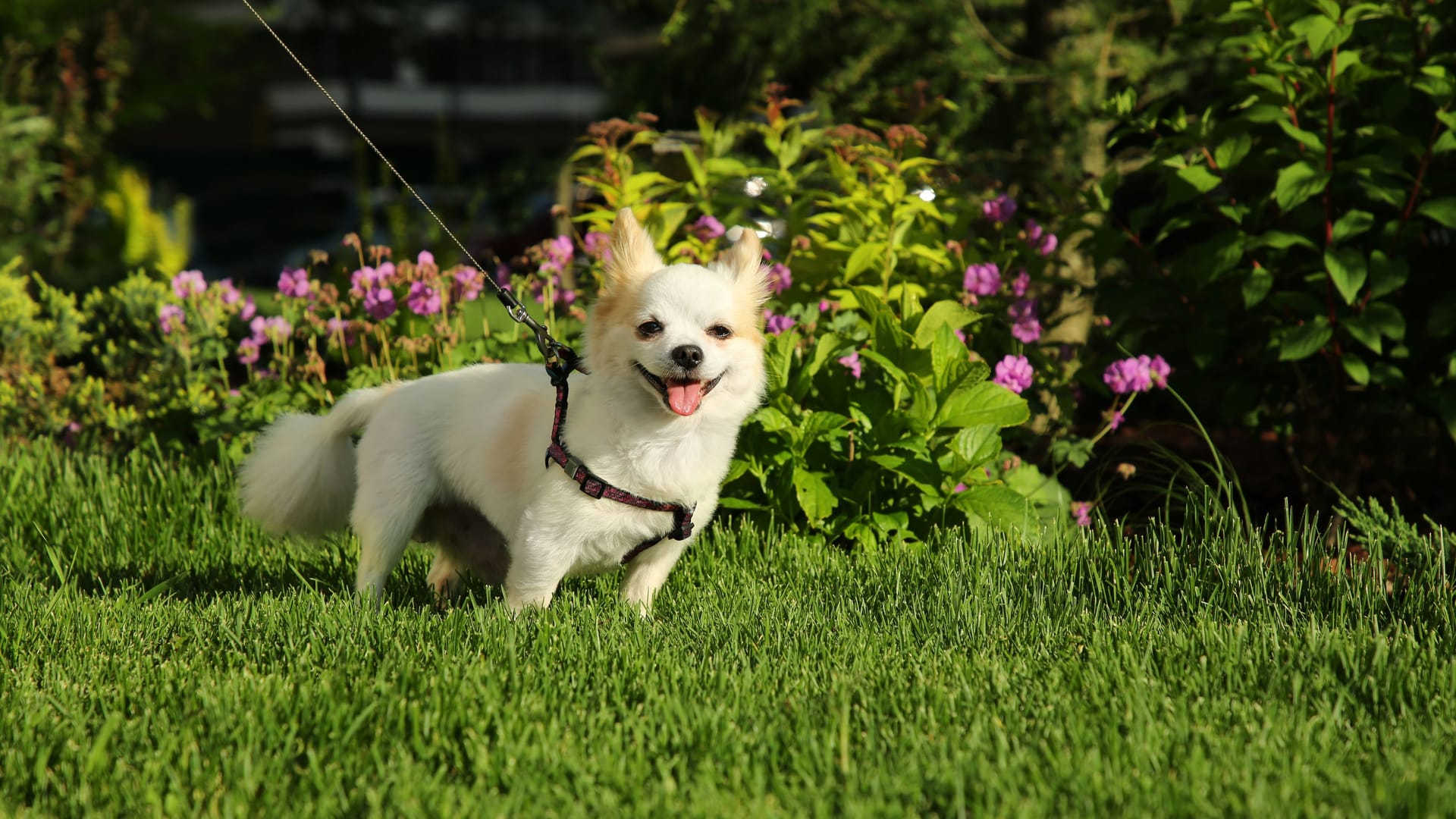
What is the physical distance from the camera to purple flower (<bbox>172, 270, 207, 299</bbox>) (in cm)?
557

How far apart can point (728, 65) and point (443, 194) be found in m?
6.42

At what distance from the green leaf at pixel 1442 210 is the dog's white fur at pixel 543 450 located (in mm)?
2315

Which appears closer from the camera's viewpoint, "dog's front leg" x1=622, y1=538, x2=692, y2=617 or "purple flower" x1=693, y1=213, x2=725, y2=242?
"dog's front leg" x1=622, y1=538, x2=692, y2=617

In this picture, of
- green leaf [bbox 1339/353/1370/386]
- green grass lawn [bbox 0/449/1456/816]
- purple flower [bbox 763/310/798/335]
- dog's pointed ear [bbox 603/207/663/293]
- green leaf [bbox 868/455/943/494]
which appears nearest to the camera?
green grass lawn [bbox 0/449/1456/816]

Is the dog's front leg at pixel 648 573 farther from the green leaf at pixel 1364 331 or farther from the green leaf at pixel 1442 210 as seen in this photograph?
the green leaf at pixel 1442 210

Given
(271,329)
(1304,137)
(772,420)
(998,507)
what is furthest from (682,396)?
(271,329)

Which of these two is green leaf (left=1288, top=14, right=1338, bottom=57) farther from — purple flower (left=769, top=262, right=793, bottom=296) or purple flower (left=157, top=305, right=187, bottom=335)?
purple flower (left=157, top=305, right=187, bottom=335)

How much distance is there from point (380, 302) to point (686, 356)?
224 centimetres

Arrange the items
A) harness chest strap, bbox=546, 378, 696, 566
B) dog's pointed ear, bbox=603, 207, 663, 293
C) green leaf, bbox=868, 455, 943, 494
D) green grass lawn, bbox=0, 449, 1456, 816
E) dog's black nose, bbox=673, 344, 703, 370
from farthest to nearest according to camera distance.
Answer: green leaf, bbox=868, 455, 943, 494 → dog's pointed ear, bbox=603, 207, 663, 293 → harness chest strap, bbox=546, 378, 696, 566 → dog's black nose, bbox=673, 344, 703, 370 → green grass lawn, bbox=0, 449, 1456, 816

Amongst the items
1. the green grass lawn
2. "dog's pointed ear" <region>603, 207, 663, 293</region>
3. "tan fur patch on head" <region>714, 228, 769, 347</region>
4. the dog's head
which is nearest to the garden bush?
the green grass lawn

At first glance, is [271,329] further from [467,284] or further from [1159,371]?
[1159,371]

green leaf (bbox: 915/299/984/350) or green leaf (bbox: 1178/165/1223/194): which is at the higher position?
green leaf (bbox: 1178/165/1223/194)

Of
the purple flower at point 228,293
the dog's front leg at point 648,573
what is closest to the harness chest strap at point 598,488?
the dog's front leg at point 648,573

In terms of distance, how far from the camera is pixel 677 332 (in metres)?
3.25
